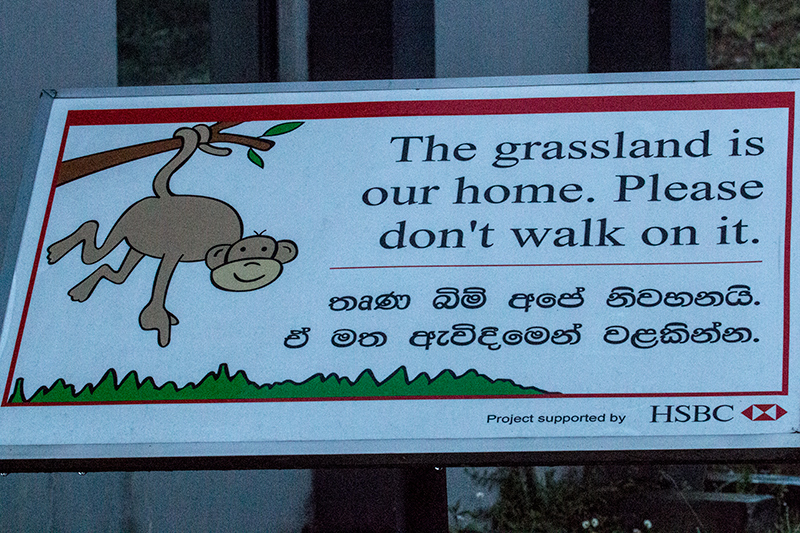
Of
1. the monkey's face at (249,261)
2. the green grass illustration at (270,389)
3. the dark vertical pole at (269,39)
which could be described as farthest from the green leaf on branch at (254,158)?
the dark vertical pole at (269,39)

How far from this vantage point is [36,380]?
2484 mm

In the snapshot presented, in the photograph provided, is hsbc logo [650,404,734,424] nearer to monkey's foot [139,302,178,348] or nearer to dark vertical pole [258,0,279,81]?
monkey's foot [139,302,178,348]

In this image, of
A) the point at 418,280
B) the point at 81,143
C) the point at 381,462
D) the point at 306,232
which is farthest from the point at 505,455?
the point at 81,143

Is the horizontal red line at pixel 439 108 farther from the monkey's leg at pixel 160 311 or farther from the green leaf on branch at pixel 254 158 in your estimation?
the monkey's leg at pixel 160 311

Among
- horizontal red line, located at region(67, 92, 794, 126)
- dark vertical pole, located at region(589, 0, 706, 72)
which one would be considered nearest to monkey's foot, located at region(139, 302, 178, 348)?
horizontal red line, located at region(67, 92, 794, 126)

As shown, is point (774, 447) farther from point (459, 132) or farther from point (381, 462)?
point (459, 132)

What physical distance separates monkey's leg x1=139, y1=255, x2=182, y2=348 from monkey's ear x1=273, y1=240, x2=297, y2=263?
0.85 ft

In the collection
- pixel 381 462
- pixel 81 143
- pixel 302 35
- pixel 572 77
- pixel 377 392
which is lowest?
pixel 381 462

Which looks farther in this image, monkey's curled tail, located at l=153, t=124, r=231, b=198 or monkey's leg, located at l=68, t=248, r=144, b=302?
monkey's curled tail, located at l=153, t=124, r=231, b=198

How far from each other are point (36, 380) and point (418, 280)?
0.94 meters

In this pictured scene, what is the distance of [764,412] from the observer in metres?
2.33

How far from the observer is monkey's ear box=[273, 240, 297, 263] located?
8.48ft

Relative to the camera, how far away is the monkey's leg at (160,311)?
252cm

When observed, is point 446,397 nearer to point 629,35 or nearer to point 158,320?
point 158,320
